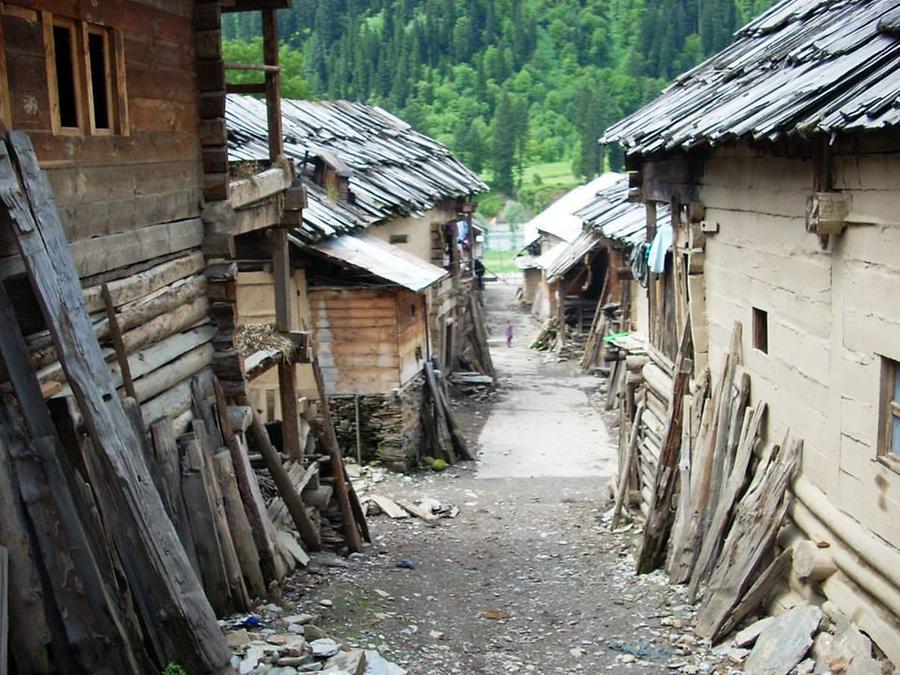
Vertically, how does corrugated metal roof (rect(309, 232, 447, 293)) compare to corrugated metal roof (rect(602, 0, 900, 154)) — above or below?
below

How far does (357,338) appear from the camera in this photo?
62.9 ft

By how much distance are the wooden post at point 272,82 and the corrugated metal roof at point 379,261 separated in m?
6.13

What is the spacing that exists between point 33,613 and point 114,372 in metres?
2.25

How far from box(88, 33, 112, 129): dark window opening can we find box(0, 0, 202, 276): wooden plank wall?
151 millimetres

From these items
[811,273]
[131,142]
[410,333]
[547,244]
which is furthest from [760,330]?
[547,244]

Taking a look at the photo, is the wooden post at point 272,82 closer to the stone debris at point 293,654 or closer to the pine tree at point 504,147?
the stone debris at point 293,654

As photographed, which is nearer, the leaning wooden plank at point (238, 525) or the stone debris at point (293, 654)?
the stone debris at point (293, 654)

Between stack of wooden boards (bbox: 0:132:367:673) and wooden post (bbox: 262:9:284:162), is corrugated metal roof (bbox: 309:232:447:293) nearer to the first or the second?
wooden post (bbox: 262:9:284:162)

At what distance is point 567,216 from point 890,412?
36.7 meters

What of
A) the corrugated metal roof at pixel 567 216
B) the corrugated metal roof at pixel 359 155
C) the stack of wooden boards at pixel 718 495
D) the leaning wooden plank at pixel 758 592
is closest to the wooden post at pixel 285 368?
the stack of wooden boards at pixel 718 495

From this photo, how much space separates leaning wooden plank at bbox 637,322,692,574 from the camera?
11.8 metres

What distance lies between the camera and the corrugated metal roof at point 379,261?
58.5ft

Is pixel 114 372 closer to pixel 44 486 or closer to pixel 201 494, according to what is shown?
pixel 201 494

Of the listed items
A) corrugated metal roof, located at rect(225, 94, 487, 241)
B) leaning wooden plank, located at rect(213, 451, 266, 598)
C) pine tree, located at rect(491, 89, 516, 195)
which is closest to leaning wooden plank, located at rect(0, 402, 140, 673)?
leaning wooden plank, located at rect(213, 451, 266, 598)
